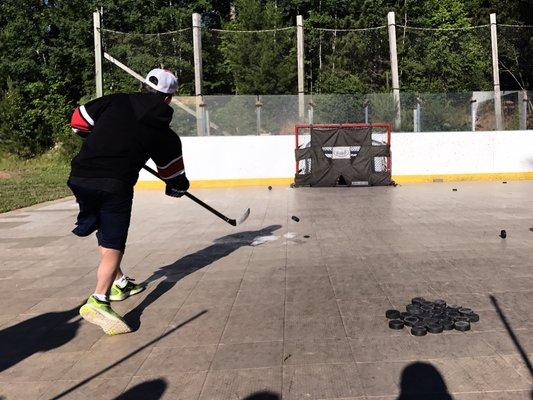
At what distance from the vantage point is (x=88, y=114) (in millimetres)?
3863

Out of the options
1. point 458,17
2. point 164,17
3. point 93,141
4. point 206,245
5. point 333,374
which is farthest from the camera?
point 458,17

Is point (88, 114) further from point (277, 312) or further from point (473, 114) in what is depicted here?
point (473, 114)

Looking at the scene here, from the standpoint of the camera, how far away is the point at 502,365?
308cm

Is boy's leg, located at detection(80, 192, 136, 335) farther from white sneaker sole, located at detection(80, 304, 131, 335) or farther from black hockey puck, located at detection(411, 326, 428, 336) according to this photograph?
black hockey puck, located at detection(411, 326, 428, 336)

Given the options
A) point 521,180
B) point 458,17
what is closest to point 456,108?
point 521,180

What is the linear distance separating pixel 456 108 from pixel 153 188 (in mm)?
10195

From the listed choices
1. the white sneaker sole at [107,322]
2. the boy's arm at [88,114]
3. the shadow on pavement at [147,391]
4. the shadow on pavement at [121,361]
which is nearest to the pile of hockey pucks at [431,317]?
the shadow on pavement at [121,361]

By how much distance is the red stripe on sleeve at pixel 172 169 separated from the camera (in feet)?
13.6

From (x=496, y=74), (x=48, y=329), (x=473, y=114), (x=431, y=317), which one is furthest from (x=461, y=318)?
(x=496, y=74)

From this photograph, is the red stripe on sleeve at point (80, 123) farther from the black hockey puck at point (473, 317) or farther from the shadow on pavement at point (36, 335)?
the black hockey puck at point (473, 317)

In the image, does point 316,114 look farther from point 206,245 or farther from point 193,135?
point 206,245

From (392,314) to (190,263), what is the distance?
2850 millimetres

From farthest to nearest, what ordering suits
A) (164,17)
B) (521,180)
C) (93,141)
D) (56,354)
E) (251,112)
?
(164,17) < (251,112) < (521,180) < (93,141) < (56,354)

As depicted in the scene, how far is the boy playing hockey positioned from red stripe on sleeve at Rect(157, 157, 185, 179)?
0.60 feet
